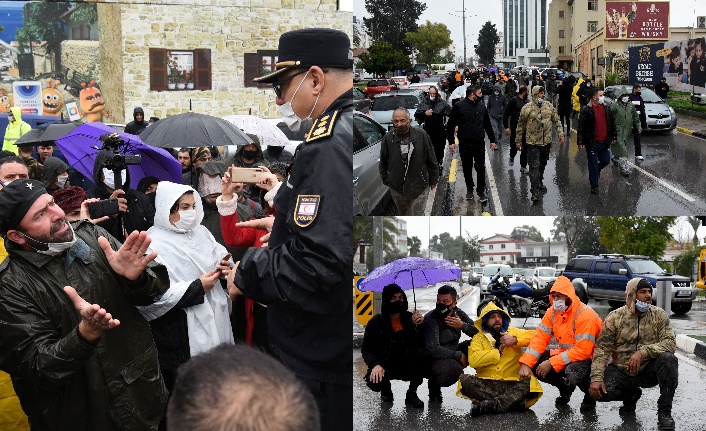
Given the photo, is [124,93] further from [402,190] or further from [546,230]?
[546,230]

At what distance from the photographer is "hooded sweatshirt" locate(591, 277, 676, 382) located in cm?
418

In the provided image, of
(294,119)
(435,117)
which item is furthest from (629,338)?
(294,119)

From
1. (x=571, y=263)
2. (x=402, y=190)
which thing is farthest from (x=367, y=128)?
(x=571, y=263)

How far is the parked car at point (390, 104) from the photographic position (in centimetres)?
337

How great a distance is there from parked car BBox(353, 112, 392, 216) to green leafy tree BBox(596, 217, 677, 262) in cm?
92

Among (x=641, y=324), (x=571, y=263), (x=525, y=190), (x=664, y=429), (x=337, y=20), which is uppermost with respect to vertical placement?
(x=337, y=20)

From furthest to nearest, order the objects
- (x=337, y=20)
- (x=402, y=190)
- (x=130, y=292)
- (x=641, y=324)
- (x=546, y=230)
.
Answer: (x=641, y=324), (x=546, y=230), (x=402, y=190), (x=337, y=20), (x=130, y=292)

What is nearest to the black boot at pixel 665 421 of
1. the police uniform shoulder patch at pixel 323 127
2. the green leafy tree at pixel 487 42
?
the green leafy tree at pixel 487 42

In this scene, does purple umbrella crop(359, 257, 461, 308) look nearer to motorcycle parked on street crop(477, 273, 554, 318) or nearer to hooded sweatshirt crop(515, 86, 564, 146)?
motorcycle parked on street crop(477, 273, 554, 318)

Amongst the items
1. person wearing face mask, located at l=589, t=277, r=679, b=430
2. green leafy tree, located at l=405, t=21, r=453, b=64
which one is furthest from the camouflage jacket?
green leafy tree, located at l=405, t=21, r=453, b=64

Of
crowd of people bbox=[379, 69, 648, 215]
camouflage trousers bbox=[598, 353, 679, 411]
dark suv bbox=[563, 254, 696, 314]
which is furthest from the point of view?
camouflage trousers bbox=[598, 353, 679, 411]

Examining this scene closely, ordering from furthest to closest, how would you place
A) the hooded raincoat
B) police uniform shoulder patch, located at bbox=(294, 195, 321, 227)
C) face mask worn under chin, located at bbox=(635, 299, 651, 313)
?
face mask worn under chin, located at bbox=(635, 299, 651, 313), the hooded raincoat, police uniform shoulder patch, located at bbox=(294, 195, 321, 227)

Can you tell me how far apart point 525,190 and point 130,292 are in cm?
158

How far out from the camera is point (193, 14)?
10.4ft
